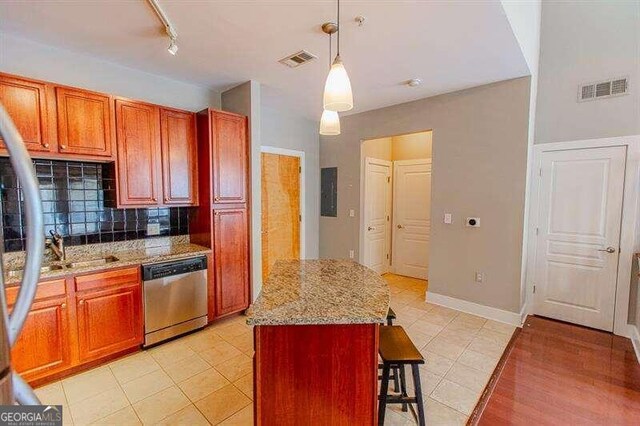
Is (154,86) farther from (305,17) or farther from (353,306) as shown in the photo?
(353,306)

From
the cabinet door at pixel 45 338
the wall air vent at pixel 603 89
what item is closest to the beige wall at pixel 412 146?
the wall air vent at pixel 603 89

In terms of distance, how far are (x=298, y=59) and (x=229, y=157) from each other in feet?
4.09

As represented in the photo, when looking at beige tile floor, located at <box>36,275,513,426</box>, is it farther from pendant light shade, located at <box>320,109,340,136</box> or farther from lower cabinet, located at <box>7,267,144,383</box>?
pendant light shade, located at <box>320,109,340,136</box>

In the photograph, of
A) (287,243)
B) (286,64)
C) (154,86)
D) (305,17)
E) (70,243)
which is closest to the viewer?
(305,17)

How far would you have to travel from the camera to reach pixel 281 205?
14.9 feet

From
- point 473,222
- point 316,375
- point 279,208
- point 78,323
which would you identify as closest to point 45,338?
point 78,323

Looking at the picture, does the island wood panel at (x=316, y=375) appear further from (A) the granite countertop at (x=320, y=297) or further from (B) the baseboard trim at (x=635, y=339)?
→ (B) the baseboard trim at (x=635, y=339)

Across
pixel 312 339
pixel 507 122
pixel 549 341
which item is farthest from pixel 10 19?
pixel 549 341

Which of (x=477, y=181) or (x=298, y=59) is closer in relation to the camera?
(x=298, y=59)

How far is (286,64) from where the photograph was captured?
285 centimetres

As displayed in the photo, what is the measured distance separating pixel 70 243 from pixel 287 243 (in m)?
2.66

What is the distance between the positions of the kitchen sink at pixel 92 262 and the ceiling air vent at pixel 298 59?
242cm

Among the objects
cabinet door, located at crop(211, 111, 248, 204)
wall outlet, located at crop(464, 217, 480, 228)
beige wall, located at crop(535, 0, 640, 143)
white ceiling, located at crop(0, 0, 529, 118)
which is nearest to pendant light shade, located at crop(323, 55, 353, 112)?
white ceiling, located at crop(0, 0, 529, 118)

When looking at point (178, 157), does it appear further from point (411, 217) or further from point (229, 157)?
point (411, 217)
